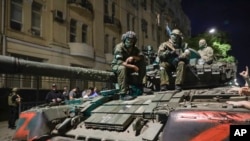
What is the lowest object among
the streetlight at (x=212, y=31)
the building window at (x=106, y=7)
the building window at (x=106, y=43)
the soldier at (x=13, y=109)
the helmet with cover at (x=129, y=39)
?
the soldier at (x=13, y=109)

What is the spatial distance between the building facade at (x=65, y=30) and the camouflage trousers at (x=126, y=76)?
5398 millimetres

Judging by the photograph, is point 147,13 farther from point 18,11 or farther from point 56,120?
point 56,120

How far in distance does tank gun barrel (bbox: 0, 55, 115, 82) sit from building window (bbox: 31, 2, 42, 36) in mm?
12752

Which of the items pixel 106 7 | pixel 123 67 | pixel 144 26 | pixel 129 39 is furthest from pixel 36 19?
pixel 144 26

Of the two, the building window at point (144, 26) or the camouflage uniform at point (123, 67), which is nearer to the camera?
the camouflage uniform at point (123, 67)

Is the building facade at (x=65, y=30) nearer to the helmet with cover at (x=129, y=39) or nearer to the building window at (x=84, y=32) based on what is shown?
the building window at (x=84, y=32)

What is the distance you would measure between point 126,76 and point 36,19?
13270 mm

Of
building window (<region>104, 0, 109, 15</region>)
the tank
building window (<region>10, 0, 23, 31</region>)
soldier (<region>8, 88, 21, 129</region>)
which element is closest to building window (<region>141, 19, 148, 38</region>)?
building window (<region>104, 0, 109, 15</region>)

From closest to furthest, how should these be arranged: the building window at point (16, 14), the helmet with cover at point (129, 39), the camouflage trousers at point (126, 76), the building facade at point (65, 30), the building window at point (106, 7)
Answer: the camouflage trousers at point (126, 76)
the helmet with cover at point (129, 39)
the building facade at point (65, 30)
the building window at point (16, 14)
the building window at point (106, 7)

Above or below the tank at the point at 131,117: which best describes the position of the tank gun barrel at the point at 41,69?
above

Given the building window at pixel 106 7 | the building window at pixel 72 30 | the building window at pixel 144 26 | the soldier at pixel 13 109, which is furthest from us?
the building window at pixel 144 26

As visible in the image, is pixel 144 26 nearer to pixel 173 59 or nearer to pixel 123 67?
pixel 173 59

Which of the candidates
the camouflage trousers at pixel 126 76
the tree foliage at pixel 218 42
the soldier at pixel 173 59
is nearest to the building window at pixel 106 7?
the tree foliage at pixel 218 42

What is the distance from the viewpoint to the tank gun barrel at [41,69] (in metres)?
4.14
